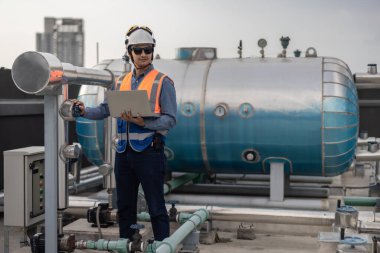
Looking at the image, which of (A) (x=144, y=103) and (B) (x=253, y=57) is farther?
(B) (x=253, y=57)

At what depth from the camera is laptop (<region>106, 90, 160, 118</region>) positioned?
11.9 ft

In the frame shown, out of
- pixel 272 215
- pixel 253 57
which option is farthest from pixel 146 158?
pixel 253 57

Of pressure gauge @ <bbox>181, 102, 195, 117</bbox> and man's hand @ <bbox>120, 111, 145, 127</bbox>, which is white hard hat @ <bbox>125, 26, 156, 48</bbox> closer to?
man's hand @ <bbox>120, 111, 145, 127</bbox>

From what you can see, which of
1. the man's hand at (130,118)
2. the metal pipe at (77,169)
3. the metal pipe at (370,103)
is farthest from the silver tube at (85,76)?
the metal pipe at (370,103)

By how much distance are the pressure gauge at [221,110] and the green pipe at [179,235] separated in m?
1.38

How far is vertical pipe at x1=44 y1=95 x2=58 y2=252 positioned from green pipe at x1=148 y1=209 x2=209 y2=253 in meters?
0.80

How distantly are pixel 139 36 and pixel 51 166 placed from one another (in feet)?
3.69

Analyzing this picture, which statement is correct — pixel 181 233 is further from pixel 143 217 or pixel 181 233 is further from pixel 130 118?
pixel 130 118

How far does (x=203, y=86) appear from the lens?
21.0 feet

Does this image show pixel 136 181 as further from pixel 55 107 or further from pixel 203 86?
pixel 203 86

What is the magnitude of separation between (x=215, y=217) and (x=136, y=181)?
153cm

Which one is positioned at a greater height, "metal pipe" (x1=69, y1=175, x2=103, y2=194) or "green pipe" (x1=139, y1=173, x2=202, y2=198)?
"green pipe" (x1=139, y1=173, x2=202, y2=198)

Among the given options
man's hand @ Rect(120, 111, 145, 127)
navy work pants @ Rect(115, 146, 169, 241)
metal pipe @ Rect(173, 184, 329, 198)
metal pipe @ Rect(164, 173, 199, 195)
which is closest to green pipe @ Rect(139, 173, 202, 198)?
metal pipe @ Rect(164, 173, 199, 195)

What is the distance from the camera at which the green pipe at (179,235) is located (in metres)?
3.82
